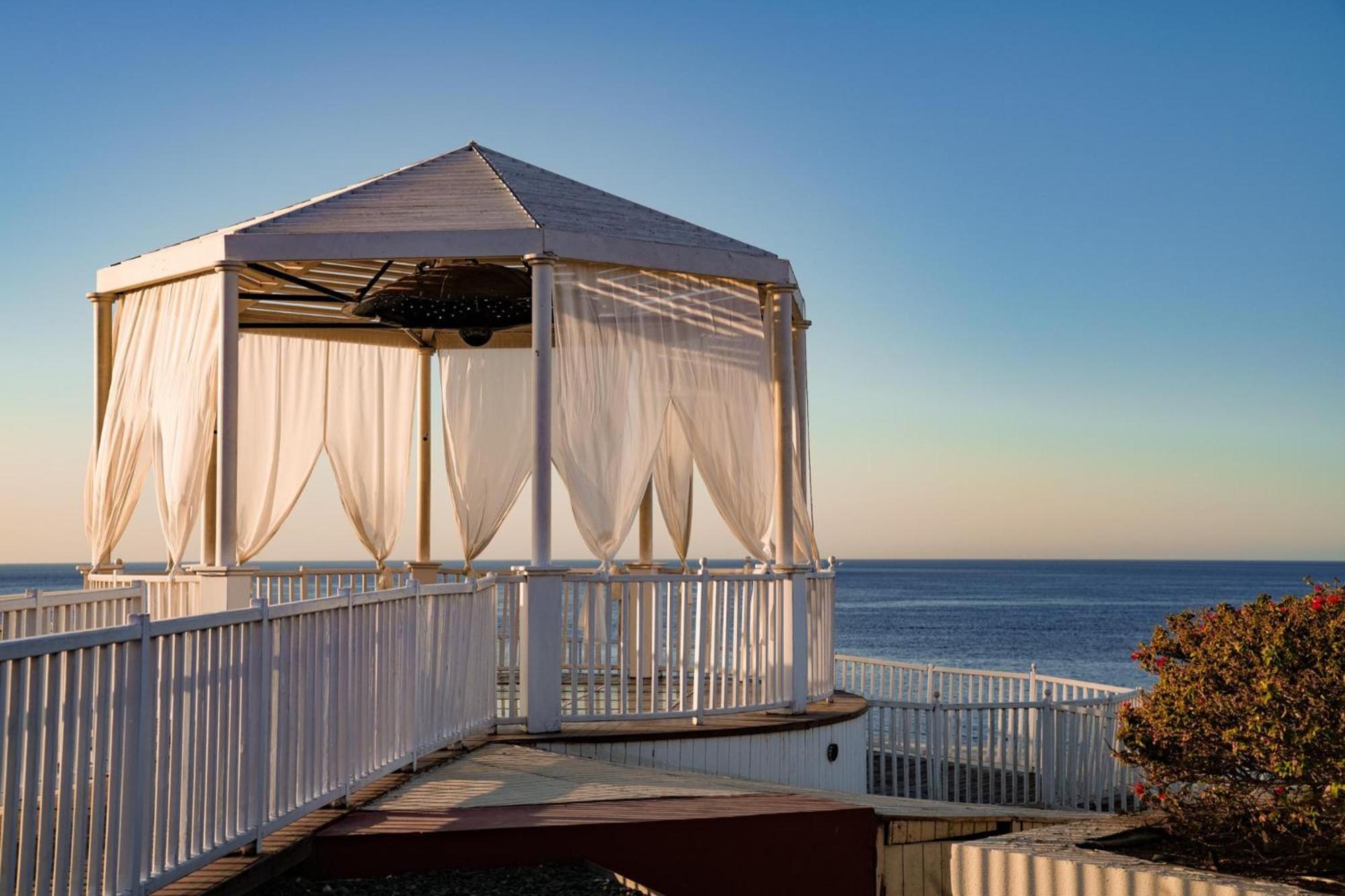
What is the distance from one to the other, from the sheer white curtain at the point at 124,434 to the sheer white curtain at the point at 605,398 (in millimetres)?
3386

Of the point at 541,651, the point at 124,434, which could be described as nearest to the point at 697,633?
the point at 541,651

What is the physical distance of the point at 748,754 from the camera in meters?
9.59

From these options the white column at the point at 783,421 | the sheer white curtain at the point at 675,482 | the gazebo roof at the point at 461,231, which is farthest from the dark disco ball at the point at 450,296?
the sheer white curtain at the point at 675,482

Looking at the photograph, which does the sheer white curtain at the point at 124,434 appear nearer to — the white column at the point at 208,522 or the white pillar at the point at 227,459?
the white column at the point at 208,522

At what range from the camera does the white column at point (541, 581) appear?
9102 mm

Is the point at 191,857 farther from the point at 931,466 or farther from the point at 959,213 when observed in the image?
the point at 931,466

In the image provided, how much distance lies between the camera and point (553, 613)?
921 centimetres

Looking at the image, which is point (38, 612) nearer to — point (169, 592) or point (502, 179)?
point (169, 592)

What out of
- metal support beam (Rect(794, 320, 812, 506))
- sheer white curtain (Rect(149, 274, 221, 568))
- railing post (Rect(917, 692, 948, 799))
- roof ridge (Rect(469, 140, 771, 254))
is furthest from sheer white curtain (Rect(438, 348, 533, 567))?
railing post (Rect(917, 692, 948, 799))

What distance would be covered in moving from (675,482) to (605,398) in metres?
3.69

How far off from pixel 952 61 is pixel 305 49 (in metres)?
14.8

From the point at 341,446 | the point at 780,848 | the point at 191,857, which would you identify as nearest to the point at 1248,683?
the point at 780,848

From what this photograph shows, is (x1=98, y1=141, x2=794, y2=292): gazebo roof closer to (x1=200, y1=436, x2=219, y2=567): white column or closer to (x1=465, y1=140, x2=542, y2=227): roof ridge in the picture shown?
(x1=465, y1=140, x2=542, y2=227): roof ridge

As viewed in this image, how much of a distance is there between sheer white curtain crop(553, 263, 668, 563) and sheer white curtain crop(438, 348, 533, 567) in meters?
3.80
